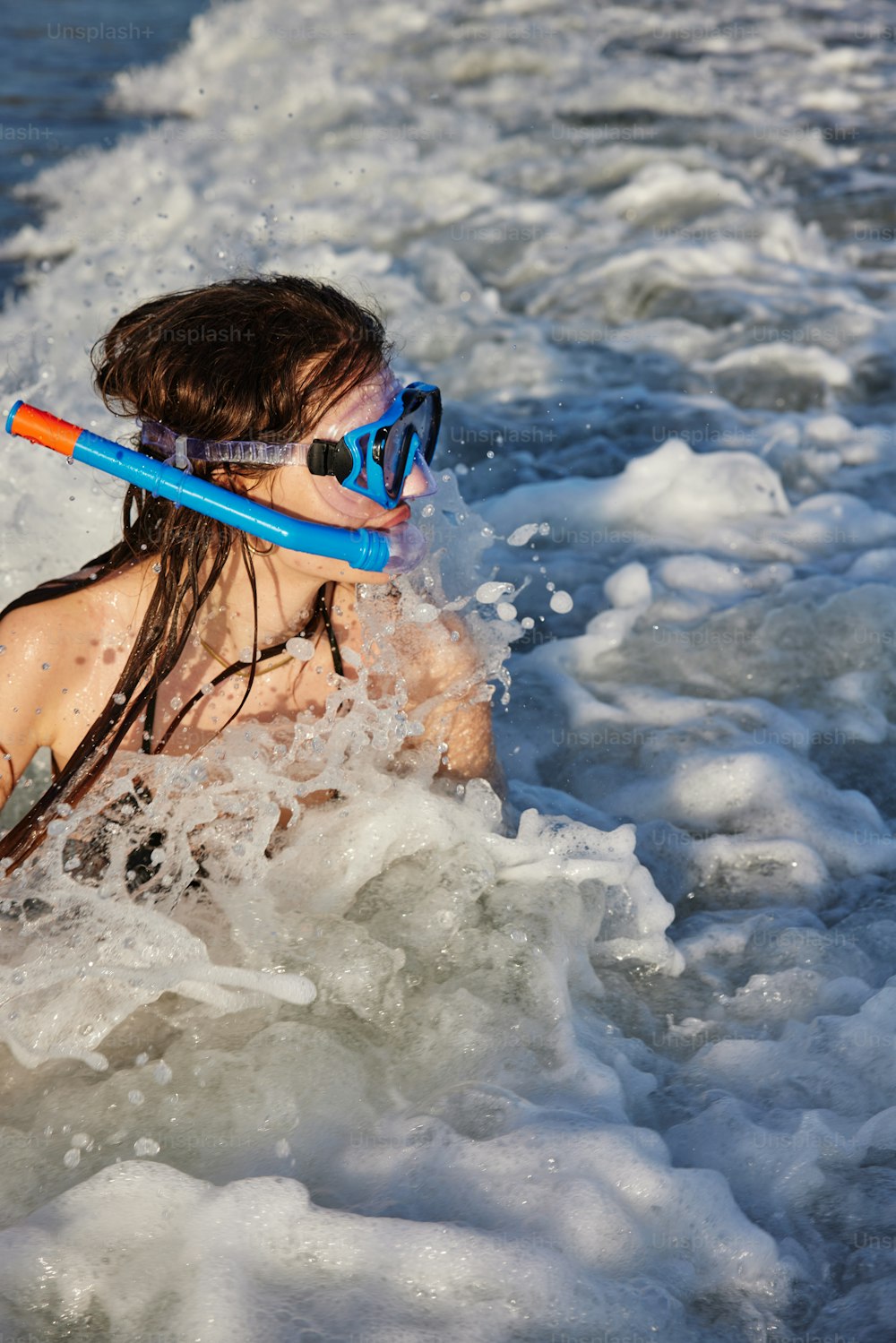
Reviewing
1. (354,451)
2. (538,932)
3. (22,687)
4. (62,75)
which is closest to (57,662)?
(22,687)

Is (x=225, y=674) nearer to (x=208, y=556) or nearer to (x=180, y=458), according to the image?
(x=208, y=556)

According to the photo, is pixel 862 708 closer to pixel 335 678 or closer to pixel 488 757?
pixel 488 757

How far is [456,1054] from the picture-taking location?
109 inches

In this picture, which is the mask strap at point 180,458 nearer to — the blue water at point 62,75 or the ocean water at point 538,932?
the ocean water at point 538,932

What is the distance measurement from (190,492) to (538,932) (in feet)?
4.16

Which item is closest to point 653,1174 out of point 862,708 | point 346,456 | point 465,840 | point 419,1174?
point 419,1174

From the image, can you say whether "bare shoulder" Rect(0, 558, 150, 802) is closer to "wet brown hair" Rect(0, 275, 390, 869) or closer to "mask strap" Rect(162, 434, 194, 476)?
"wet brown hair" Rect(0, 275, 390, 869)

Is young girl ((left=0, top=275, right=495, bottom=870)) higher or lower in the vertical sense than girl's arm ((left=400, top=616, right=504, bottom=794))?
higher

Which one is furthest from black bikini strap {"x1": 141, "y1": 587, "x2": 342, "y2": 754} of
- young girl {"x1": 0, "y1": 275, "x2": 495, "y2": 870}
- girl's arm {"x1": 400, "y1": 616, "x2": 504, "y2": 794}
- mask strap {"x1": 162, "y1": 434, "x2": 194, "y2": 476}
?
mask strap {"x1": 162, "y1": 434, "x2": 194, "y2": 476}

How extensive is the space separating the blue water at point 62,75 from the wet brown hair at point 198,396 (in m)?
4.78

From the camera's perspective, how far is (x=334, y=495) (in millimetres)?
2775

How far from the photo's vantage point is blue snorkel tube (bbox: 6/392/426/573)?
2617 millimetres

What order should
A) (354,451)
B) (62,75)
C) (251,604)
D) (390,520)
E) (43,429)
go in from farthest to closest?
(62,75) < (251,604) < (390,520) < (354,451) < (43,429)

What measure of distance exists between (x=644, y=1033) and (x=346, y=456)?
4.60 ft
